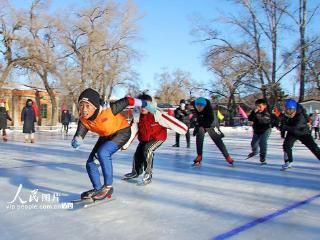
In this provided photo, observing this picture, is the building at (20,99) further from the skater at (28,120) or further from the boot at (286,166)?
the boot at (286,166)

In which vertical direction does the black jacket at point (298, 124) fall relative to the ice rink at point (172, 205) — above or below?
above

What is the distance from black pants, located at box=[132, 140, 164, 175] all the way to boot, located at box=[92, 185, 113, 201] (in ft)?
4.17

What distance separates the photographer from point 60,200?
4.32 m

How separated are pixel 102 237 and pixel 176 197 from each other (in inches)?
66.5

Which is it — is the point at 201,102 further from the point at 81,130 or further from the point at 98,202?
the point at 98,202

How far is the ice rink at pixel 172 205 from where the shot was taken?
3222 mm

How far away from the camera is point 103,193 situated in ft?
13.8

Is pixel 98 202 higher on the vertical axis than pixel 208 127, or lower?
lower

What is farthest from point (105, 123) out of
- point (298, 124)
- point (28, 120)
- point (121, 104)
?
point (28, 120)

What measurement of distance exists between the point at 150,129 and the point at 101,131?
56.6 inches

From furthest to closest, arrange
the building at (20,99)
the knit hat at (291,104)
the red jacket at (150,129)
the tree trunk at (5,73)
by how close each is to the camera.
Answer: the building at (20,99) → the tree trunk at (5,73) → the knit hat at (291,104) → the red jacket at (150,129)

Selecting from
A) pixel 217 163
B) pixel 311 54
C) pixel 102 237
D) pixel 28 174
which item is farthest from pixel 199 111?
pixel 311 54

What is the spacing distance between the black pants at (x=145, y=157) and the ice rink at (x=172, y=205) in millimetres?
272

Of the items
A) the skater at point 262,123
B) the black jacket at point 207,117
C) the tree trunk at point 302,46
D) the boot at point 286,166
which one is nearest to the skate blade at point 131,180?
the black jacket at point 207,117
